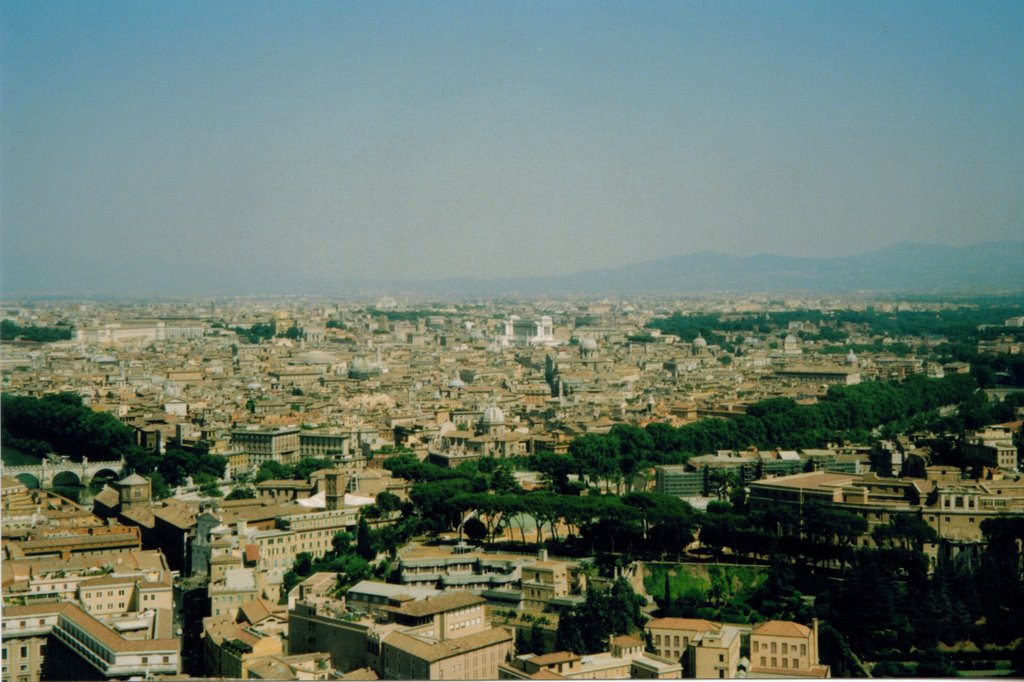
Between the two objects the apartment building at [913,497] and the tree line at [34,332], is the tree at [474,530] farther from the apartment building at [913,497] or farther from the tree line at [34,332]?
the tree line at [34,332]

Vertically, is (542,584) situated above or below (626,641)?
above

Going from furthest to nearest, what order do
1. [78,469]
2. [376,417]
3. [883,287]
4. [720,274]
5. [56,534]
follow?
[720,274] → [883,287] → [376,417] → [78,469] → [56,534]

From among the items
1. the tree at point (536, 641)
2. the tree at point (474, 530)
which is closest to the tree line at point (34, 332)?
the tree at point (474, 530)

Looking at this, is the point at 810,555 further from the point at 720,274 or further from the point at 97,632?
the point at 720,274

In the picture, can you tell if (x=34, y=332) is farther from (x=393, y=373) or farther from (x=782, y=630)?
(x=782, y=630)

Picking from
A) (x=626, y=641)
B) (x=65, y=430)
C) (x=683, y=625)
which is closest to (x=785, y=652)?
(x=683, y=625)

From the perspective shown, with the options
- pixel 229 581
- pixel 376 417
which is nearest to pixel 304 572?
pixel 229 581
